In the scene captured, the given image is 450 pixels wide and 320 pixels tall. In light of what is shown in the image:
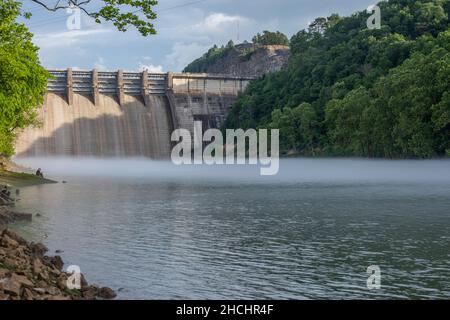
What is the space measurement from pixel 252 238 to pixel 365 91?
8444cm

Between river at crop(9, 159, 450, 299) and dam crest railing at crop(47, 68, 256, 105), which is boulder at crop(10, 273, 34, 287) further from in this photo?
dam crest railing at crop(47, 68, 256, 105)

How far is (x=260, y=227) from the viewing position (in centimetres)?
3691

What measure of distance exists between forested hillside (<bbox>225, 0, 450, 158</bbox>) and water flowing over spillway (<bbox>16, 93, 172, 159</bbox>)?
18.2 meters

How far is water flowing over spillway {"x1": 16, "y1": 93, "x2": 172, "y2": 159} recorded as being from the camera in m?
125

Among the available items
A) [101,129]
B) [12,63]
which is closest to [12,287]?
[12,63]

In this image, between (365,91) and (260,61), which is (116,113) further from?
(260,61)

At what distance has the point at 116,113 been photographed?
133m

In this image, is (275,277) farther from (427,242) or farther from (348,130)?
(348,130)

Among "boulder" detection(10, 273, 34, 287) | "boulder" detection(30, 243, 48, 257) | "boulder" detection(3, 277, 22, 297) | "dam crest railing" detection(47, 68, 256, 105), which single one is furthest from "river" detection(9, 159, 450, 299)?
"dam crest railing" detection(47, 68, 256, 105)

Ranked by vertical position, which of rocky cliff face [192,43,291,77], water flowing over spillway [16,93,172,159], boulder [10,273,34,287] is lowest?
boulder [10,273,34,287]

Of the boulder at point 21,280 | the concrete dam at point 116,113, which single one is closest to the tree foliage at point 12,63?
the boulder at point 21,280

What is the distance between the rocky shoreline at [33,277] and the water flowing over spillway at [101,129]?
330ft

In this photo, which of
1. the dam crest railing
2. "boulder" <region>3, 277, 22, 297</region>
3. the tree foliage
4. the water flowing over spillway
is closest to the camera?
"boulder" <region>3, 277, 22, 297</region>
